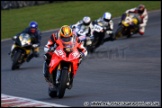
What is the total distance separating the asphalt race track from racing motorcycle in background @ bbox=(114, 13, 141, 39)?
0.28 meters

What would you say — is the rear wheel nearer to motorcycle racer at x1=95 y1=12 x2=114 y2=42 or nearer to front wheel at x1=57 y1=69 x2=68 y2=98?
motorcycle racer at x1=95 y1=12 x2=114 y2=42

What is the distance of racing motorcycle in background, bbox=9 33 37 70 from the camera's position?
18.7m

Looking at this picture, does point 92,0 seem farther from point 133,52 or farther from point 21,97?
point 21,97

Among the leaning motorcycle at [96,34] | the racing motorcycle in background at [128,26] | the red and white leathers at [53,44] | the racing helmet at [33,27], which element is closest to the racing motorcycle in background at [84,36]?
the leaning motorcycle at [96,34]

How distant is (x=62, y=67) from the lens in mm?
11117

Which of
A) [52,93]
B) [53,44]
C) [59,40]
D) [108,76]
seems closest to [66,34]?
[59,40]

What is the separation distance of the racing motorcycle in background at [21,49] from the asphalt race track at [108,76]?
0.27m

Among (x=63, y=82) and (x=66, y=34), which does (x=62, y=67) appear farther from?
(x=66, y=34)

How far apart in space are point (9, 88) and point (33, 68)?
15.6ft

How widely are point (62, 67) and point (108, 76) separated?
13.6ft

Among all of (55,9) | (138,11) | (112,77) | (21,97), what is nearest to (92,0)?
Answer: (55,9)

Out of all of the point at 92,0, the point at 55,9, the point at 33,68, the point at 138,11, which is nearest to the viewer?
the point at 33,68

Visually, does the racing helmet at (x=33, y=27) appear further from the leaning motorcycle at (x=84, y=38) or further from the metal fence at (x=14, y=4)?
the metal fence at (x=14, y=4)

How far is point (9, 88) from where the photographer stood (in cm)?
1402
